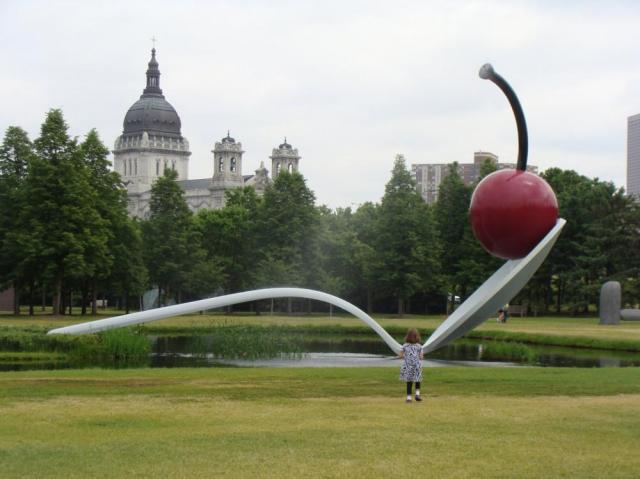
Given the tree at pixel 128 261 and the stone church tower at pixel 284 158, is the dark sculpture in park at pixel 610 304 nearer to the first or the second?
the tree at pixel 128 261

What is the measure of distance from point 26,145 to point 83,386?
3538 centimetres

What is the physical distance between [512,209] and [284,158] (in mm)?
134243

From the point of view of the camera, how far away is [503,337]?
111 ft

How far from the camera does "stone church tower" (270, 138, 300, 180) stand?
15325cm

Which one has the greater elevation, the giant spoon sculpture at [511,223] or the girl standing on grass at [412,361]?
the giant spoon sculpture at [511,223]

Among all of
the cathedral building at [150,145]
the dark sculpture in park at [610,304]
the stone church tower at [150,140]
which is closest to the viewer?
the dark sculpture in park at [610,304]

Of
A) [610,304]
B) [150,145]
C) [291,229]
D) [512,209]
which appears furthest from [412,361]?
[150,145]

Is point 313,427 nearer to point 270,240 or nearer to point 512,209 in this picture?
point 512,209

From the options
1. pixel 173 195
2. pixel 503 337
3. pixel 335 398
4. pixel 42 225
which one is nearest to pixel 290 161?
pixel 173 195

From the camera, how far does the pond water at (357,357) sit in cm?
2175

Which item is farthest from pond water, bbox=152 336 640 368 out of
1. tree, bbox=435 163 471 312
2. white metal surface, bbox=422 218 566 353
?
tree, bbox=435 163 471 312

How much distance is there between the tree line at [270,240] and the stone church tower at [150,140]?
4435 inches

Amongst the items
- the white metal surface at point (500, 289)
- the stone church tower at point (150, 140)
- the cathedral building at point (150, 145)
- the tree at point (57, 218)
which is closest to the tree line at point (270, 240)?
the tree at point (57, 218)

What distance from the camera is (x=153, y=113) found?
176500 mm
